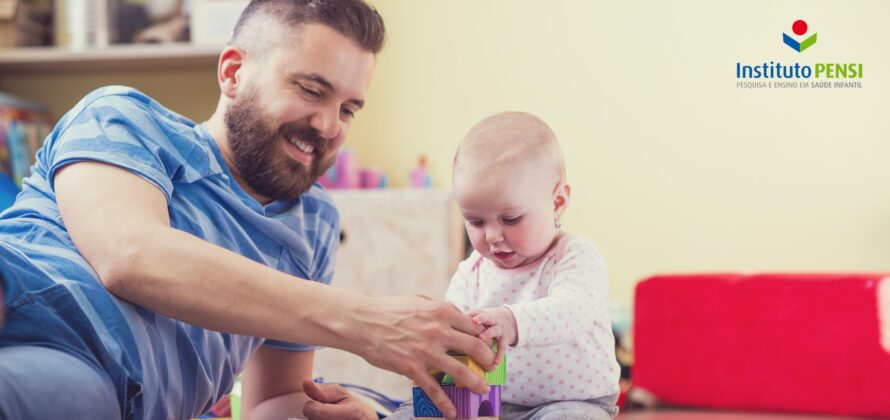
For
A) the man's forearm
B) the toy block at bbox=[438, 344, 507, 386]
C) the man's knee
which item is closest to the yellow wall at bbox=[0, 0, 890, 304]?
the toy block at bbox=[438, 344, 507, 386]

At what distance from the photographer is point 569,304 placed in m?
1.10

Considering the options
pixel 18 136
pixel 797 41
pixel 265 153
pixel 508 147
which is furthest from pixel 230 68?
pixel 18 136

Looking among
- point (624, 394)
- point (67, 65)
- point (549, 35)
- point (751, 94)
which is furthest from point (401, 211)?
point (67, 65)

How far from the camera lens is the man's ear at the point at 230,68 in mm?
1435

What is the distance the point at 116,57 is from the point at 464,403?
6.31ft

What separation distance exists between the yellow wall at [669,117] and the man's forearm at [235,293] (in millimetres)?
1027

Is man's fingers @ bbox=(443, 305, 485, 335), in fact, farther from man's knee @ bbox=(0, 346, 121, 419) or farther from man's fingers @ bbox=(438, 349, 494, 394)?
man's knee @ bbox=(0, 346, 121, 419)

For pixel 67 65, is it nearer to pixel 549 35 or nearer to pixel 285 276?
pixel 549 35

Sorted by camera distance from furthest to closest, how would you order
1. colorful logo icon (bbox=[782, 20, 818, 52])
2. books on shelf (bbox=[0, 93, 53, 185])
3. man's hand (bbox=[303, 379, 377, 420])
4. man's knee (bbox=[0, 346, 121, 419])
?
1. books on shelf (bbox=[0, 93, 53, 185])
2. colorful logo icon (bbox=[782, 20, 818, 52])
3. man's hand (bbox=[303, 379, 377, 420])
4. man's knee (bbox=[0, 346, 121, 419])

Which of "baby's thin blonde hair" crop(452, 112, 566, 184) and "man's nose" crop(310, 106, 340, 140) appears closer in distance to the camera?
"baby's thin blonde hair" crop(452, 112, 566, 184)

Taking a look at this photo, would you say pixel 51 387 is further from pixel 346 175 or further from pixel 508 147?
pixel 346 175

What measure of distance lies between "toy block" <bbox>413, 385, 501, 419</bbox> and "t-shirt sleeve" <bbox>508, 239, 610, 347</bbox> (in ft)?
0.25

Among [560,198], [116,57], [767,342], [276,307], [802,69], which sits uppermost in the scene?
[116,57]

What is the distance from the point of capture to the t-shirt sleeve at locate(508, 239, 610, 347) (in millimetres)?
1058
